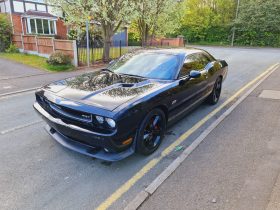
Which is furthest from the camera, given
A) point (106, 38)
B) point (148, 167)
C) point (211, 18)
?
point (211, 18)

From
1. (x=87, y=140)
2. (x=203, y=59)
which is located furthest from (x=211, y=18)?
(x=87, y=140)

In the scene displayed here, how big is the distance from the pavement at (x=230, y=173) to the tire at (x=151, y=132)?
1.83 ft

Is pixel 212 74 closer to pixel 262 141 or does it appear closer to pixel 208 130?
pixel 208 130

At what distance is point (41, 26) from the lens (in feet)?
76.9

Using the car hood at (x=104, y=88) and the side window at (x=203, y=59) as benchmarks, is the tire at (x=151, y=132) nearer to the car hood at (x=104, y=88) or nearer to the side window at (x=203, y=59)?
the car hood at (x=104, y=88)

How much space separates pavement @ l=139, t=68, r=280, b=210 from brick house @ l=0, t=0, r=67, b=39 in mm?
20039

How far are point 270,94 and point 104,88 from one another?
5867 millimetres

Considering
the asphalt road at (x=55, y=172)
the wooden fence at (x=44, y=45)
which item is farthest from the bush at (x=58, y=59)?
the asphalt road at (x=55, y=172)

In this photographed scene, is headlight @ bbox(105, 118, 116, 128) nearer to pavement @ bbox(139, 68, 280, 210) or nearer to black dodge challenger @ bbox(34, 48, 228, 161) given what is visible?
black dodge challenger @ bbox(34, 48, 228, 161)

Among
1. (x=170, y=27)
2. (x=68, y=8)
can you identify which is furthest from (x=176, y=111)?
(x=170, y=27)

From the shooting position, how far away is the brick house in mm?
21248

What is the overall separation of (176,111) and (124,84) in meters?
1.09

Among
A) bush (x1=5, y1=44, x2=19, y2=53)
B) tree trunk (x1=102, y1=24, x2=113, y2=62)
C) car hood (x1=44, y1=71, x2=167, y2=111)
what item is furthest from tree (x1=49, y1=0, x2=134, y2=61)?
car hood (x1=44, y1=71, x2=167, y2=111)

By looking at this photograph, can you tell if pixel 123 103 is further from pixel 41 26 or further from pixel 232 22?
pixel 232 22
